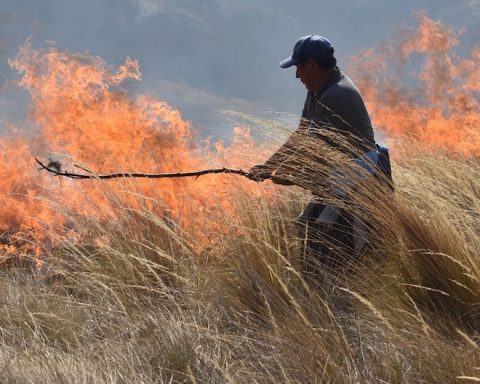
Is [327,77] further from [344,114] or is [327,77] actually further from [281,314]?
[281,314]

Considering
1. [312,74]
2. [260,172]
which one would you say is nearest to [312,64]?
[312,74]

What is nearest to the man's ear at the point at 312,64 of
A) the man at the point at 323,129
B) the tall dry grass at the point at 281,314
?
the man at the point at 323,129

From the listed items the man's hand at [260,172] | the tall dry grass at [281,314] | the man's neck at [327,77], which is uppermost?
the man's neck at [327,77]

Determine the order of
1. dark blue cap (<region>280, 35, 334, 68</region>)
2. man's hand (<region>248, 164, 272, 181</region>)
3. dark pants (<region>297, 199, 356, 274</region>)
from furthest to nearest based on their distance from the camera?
1. dark blue cap (<region>280, 35, 334, 68</region>)
2. man's hand (<region>248, 164, 272, 181</region>)
3. dark pants (<region>297, 199, 356, 274</region>)

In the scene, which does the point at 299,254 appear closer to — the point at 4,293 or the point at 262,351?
the point at 262,351

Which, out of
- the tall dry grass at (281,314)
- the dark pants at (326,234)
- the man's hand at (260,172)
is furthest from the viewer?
the man's hand at (260,172)

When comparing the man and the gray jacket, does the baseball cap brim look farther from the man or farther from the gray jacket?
the gray jacket

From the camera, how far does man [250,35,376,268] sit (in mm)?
3336

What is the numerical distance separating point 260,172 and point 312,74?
710 mm

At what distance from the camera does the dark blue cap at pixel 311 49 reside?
3.67 metres

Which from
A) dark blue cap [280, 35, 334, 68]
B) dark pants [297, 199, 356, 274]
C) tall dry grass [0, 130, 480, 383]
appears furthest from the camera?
dark blue cap [280, 35, 334, 68]

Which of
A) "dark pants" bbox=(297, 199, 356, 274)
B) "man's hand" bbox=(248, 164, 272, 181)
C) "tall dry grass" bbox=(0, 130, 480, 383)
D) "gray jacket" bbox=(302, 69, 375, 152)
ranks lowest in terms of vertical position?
"tall dry grass" bbox=(0, 130, 480, 383)

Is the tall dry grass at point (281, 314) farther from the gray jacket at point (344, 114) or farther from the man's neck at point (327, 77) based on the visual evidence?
the man's neck at point (327, 77)

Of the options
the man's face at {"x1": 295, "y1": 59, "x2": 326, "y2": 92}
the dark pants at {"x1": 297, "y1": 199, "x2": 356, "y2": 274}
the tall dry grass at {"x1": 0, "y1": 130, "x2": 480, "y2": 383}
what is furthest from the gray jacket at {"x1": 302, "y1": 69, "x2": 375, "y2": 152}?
the dark pants at {"x1": 297, "y1": 199, "x2": 356, "y2": 274}
